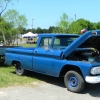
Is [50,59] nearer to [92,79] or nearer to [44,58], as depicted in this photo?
[44,58]

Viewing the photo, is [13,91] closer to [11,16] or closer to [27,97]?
[27,97]

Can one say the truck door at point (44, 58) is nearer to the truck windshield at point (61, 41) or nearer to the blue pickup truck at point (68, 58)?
the blue pickup truck at point (68, 58)

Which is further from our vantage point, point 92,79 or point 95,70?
point 95,70

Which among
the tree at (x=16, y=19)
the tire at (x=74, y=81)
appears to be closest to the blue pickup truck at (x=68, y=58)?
the tire at (x=74, y=81)

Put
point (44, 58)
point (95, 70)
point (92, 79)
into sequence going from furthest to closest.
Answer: point (44, 58)
point (95, 70)
point (92, 79)

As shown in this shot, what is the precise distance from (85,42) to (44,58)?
1.46 metres

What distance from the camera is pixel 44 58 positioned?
25.2 feet

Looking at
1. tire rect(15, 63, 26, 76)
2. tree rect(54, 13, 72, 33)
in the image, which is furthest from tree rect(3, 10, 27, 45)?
tire rect(15, 63, 26, 76)

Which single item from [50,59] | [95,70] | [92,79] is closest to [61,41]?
[50,59]

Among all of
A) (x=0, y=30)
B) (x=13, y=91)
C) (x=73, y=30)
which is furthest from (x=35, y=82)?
(x=73, y=30)

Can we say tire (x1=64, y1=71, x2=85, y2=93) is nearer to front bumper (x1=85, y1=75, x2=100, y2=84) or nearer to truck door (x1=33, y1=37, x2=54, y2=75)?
front bumper (x1=85, y1=75, x2=100, y2=84)

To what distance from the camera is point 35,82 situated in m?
7.99

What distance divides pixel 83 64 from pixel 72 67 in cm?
67

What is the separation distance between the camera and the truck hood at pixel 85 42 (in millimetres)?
6537
